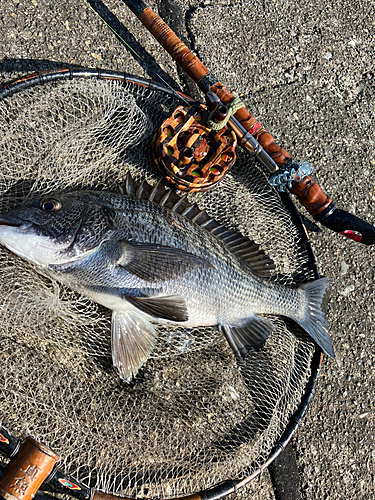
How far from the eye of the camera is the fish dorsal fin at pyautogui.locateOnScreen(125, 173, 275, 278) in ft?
7.90

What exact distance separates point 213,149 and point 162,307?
3.68 feet

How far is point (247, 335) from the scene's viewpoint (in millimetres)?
2434

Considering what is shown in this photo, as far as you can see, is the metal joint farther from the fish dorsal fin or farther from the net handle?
the fish dorsal fin

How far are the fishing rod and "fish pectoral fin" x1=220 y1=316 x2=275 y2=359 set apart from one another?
86cm

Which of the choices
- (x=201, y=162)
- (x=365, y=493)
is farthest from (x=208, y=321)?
(x=365, y=493)

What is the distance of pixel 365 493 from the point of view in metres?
2.83

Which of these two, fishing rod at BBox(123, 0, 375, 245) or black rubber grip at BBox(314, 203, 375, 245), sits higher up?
fishing rod at BBox(123, 0, 375, 245)

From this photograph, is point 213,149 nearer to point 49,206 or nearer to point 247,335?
point 49,206

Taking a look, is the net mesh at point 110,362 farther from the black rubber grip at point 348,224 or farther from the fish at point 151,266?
the black rubber grip at point 348,224

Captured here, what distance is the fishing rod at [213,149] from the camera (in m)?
2.45

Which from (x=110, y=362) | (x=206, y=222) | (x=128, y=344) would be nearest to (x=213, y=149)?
(x=206, y=222)

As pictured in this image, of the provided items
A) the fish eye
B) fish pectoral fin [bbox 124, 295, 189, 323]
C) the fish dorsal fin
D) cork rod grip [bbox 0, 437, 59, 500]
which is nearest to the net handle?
the fish dorsal fin

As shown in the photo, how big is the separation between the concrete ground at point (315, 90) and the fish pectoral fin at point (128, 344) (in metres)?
1.30

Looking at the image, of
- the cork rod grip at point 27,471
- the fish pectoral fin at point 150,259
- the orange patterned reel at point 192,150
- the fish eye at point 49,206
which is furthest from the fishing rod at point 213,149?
the cork rod grip at point 27,471
